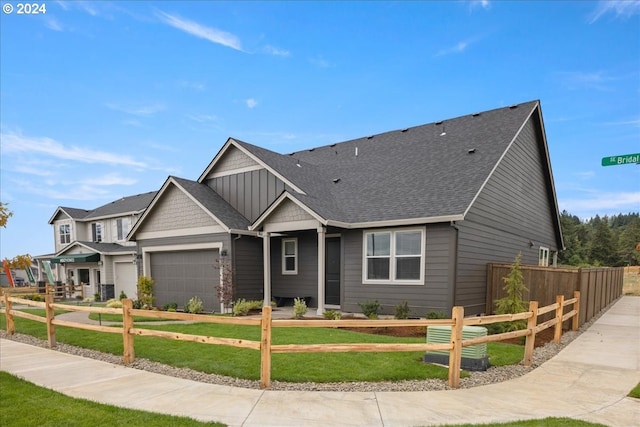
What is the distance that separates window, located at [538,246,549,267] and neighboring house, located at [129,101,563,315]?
0.42 m

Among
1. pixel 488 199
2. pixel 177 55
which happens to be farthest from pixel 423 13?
pixel 177 55

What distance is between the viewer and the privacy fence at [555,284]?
986 centimetres

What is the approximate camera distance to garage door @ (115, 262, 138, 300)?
826 inches

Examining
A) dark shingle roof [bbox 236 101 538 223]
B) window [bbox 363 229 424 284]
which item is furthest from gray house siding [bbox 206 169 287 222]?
window [bbox 363 229 424 284]

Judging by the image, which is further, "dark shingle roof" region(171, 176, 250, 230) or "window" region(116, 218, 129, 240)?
"window" region(116, 218, 129, 240)

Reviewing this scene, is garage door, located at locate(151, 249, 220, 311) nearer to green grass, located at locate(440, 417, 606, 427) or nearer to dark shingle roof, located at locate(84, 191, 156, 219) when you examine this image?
dark shingle roof, located at locate(84, 191, 156, 219)

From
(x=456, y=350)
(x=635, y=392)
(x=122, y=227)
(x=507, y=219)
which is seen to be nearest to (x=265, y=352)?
(x=456, y=350)

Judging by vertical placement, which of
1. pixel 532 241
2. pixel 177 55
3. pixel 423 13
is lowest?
pixel 532 241

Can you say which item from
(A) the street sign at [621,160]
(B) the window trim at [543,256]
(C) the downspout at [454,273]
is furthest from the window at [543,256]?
(A) the street sign at [621,160]

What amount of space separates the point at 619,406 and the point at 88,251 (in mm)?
26501

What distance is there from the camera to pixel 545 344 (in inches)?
307

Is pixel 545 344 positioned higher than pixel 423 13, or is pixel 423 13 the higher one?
pixel 423 13

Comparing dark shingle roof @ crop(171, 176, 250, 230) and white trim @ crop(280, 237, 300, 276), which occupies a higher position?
dark shingle roof @ crop(171, 176, 250, 230)

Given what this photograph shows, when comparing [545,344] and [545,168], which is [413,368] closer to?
[545,344]
